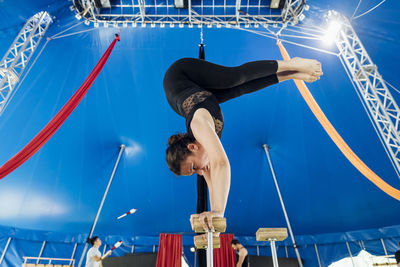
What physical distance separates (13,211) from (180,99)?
19.1 feet

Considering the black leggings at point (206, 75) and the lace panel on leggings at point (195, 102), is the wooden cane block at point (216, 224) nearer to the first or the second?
the lace panel on leggings at point (195, 102)

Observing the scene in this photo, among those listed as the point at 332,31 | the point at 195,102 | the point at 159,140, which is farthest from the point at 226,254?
the point at 195,102

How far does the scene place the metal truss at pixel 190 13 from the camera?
12.5ft

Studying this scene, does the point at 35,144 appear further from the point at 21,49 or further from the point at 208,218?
the point at 208,218

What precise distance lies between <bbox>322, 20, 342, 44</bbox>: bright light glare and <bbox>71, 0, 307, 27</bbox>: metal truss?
55 centimetres

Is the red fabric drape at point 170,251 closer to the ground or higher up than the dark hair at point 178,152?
higher up

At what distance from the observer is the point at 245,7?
12.8 feet

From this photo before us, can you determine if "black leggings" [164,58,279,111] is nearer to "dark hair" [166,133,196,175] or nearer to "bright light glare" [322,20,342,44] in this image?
"dark hair" [166,133,196,175]

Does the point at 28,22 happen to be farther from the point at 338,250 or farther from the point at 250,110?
the point at 338,250

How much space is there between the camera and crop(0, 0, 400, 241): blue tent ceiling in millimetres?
4156

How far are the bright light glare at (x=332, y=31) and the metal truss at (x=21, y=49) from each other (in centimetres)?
408

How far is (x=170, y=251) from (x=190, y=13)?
4801 millimetres

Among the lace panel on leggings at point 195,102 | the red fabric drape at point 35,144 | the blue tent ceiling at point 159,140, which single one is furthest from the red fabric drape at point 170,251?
the lace panel on leggings at point 195,102

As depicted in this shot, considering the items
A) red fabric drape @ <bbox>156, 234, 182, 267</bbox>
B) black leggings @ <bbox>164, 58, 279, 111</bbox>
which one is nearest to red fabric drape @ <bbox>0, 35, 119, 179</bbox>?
black leggings @ <bbox>164, 58, 279, 111</bbox>
